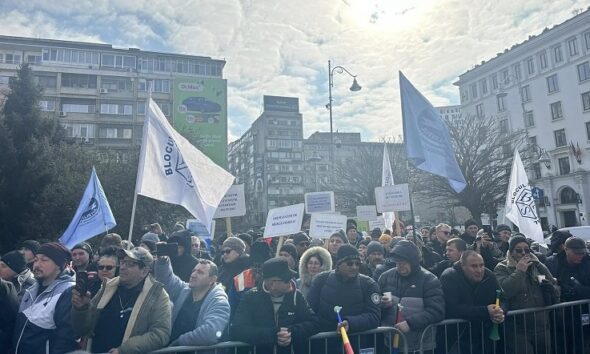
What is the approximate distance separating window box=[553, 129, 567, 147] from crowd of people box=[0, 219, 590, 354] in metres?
54.5

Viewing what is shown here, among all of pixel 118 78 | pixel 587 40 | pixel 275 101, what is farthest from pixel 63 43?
pixel 587 40

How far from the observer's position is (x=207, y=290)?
4.25m

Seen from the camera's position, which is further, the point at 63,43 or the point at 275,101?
the point at 275,101

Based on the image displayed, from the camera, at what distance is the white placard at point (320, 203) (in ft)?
37.6

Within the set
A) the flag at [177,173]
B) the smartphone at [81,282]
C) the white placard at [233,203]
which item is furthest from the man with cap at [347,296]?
the white placard at [233,203]

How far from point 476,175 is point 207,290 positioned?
26.9 metres

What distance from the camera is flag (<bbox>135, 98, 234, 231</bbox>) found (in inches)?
236

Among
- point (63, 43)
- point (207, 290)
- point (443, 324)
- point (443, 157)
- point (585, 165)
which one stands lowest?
point (443, 324)

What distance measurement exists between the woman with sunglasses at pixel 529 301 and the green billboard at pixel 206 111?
40.1 m

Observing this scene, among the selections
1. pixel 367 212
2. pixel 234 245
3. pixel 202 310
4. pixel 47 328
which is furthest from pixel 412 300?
pixel 367 212

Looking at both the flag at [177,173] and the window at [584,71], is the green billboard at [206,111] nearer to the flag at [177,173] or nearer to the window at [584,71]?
the flag at [177,173]

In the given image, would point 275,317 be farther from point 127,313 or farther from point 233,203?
point 233,203

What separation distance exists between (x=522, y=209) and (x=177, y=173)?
21.6 feet

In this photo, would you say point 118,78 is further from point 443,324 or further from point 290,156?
point 443,324
